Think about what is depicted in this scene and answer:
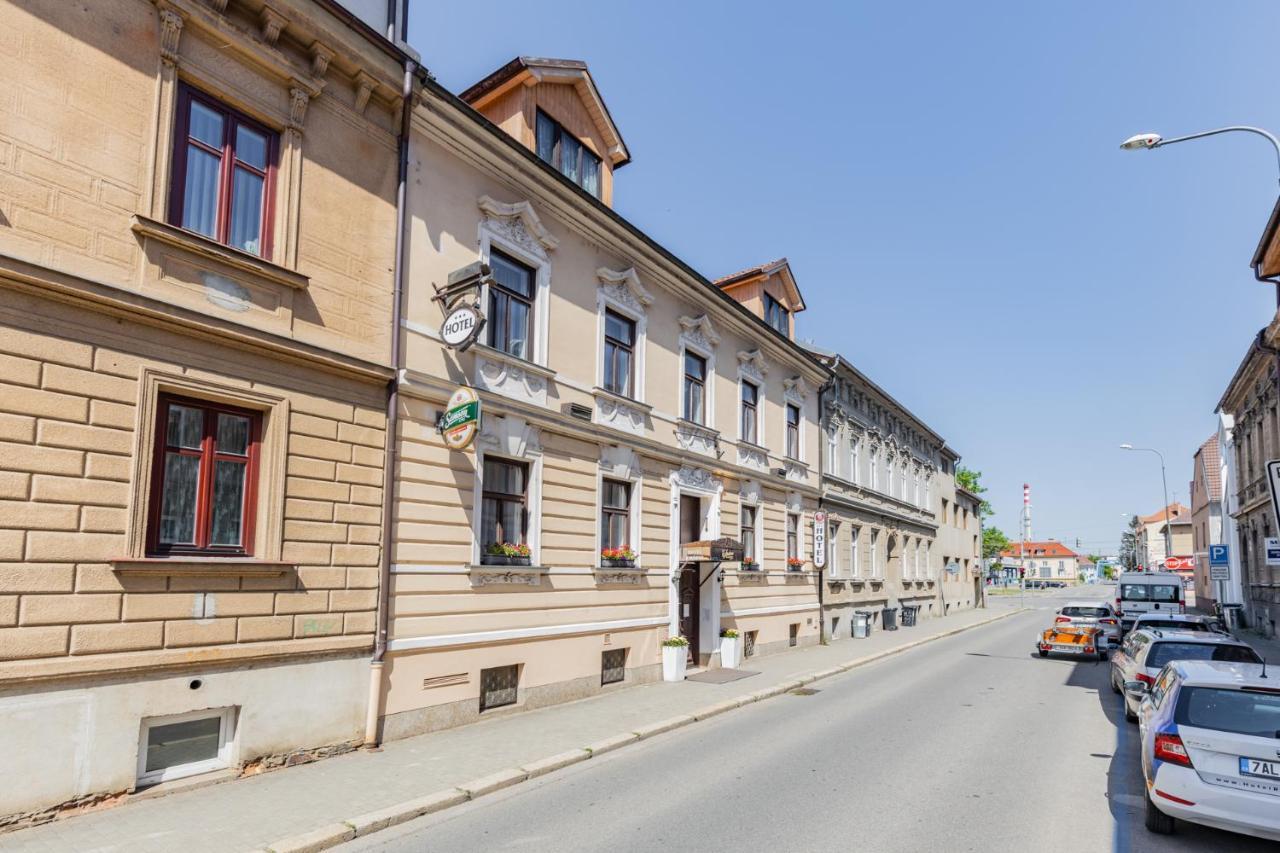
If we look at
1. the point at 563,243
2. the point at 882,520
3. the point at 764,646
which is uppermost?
A: the point at 563,243

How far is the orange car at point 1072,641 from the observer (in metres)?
22.0

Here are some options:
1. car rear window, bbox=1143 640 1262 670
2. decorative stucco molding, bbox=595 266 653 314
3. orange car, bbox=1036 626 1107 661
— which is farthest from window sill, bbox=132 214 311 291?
orange car, bbox=1036 626 1107 661

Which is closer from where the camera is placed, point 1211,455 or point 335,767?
point 335,767

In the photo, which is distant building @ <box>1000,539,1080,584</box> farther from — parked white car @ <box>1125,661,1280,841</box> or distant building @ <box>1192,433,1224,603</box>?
parked white car @ <box>1125,661,1280,841</box>

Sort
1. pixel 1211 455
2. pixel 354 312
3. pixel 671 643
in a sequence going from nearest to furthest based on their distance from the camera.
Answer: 1. pixel 354 312
2. pixel 671 643
3. pixel 1211 455

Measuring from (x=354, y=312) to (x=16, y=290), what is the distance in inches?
151

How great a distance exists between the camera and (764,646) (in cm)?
2098

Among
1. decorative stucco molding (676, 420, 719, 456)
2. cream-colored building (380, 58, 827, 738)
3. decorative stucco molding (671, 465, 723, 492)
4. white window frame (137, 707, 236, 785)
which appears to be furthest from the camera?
decorative stucco molding (676, 420, 719, 456)

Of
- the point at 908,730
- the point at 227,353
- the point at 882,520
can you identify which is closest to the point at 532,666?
the point at 908,730

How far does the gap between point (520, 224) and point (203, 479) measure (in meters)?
6.86

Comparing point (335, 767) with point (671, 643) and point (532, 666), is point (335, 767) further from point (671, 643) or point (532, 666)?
point (671, 643)

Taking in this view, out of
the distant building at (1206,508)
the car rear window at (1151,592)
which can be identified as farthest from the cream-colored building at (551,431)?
the distant building at (1206,508)

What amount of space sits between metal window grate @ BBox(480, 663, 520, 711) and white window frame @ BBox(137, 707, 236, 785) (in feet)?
12.9

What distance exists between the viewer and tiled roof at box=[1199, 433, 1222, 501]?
149 feet
